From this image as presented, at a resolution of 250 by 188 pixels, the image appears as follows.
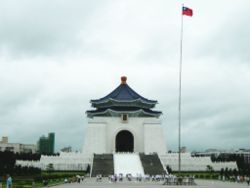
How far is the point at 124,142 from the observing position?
53.4 m

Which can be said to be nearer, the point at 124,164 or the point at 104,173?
the point at 104,173

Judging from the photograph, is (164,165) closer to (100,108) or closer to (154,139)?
(154,139)

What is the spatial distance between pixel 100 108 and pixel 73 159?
1236 centimetres

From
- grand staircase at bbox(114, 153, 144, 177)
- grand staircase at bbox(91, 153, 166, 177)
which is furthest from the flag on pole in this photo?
grand staircase at bbox(91, 153, 166, 177)

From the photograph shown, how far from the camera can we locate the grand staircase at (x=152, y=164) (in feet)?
120

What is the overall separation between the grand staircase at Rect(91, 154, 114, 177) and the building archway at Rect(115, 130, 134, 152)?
1039cm

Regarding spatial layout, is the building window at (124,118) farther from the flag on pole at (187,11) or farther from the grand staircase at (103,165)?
the flag on pole at (187,11)

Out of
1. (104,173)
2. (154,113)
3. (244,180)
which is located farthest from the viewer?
(154,113)

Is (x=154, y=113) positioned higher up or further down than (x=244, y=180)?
higher up

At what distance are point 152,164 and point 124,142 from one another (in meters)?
15.0

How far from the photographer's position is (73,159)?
4106 centimetres

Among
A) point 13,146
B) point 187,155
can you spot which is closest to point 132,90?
point 187,155

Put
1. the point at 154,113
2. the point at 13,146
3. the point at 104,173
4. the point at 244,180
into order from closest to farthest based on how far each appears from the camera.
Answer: the point at 244,180
the point at 104,173
the point at 154,113
the point at 13,146

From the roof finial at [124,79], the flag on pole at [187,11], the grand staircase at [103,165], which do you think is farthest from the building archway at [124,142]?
the flag on pole at [187,11]
